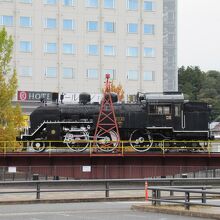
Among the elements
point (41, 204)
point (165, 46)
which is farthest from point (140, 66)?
point (41, 204)

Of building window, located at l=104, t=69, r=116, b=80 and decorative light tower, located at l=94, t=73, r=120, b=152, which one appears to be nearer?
decorative light tower, located at l=94, t=73, r=120, b=152

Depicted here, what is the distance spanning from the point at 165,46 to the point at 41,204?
259 feet

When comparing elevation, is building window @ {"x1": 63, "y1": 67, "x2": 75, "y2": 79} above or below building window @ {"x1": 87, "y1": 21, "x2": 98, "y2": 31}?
below

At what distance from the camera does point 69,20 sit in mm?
77125

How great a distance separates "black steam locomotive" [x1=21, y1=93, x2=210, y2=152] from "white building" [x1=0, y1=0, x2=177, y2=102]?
3501 cm

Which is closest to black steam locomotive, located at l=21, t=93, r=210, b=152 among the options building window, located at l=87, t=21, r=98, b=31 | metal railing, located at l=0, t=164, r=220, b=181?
metal railing, located at l=0, t=164, r=220, b=181

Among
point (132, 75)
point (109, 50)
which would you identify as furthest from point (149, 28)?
point (132, 75)

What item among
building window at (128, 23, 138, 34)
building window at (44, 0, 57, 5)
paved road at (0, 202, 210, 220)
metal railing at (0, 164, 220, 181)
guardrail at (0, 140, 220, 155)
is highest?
building window at (44, 0, 57, 5)

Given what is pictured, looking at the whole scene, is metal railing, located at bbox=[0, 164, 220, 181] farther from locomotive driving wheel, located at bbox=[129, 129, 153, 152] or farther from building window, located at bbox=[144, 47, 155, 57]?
building window, located at bbox=[144, 47, 155, 57]

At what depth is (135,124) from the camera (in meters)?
40.1

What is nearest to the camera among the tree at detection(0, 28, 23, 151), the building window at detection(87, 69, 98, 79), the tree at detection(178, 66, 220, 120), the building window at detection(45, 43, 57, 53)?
the tree at detection(0, 28, 23, 151)

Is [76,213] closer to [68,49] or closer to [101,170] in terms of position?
[101,170]

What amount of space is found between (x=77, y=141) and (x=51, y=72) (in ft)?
124

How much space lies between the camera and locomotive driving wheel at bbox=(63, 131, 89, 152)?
3950cm
